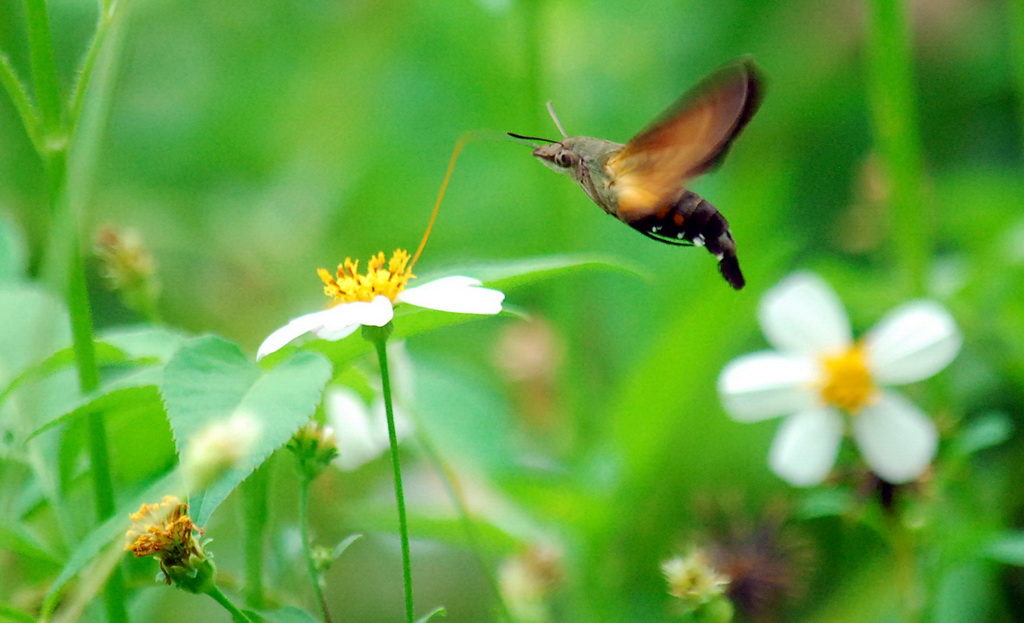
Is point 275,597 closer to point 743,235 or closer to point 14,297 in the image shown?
point 14,297

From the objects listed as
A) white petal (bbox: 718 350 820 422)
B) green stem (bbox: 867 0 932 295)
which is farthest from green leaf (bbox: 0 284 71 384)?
green stem (bbox: 867 0 932 295)

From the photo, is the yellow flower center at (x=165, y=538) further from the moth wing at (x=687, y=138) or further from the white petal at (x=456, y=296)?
the moth wing at (x=687, y=138)

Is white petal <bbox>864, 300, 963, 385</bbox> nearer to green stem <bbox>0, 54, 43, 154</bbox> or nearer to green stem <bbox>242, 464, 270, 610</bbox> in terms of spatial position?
green stem <bbox>242, 464, 270, 610</bbox>

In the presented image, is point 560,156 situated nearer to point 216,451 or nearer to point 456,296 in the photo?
point 456,296

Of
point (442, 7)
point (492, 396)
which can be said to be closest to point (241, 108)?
point (442, 7)

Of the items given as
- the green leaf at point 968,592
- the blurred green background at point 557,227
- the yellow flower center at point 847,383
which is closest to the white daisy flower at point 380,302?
the blurred green background at point 557,227

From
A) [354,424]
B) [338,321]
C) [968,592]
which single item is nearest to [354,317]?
[338,321]

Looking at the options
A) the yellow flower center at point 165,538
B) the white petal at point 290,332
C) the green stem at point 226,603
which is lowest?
the green stem at point 226,603
